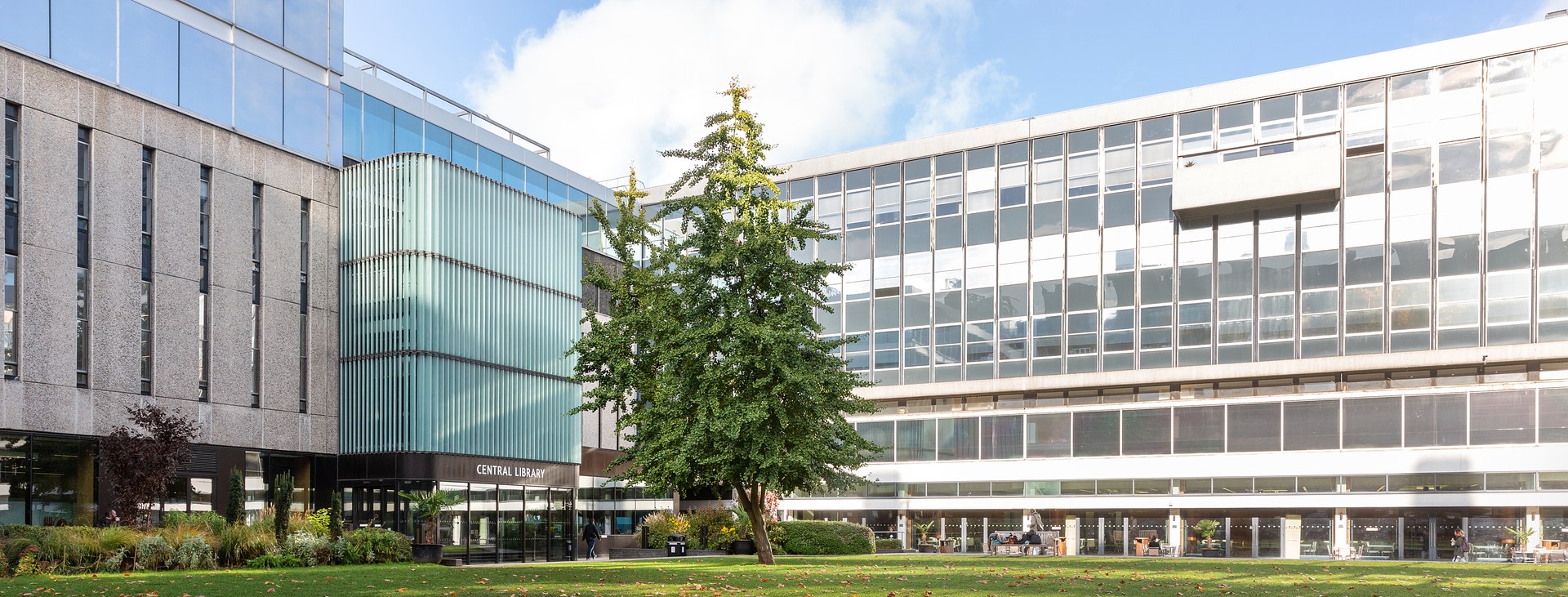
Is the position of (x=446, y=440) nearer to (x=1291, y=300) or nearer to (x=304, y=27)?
(x=304, y=27)

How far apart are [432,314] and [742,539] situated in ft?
48.0

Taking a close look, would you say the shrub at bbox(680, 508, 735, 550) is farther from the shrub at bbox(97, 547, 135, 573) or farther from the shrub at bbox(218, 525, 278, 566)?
the shrub at bbox(97, 547, 135, 573)

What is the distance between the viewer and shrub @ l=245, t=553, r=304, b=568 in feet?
98.6

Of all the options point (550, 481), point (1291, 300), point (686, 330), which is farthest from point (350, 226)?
point (1291, 300)

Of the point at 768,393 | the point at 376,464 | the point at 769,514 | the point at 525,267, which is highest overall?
the point at 525,267

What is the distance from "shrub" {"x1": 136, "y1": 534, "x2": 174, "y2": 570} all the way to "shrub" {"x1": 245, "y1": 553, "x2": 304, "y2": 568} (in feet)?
7.39

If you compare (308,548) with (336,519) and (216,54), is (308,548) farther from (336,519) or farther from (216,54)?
(216,54)

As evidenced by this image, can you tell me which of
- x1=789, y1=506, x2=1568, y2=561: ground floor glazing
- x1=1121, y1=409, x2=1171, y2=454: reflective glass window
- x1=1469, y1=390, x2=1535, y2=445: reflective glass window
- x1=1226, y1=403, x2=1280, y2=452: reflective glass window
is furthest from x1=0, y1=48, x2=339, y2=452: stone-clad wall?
x1=1469, y1=390, x2=1535, y2=445: reflective glass window

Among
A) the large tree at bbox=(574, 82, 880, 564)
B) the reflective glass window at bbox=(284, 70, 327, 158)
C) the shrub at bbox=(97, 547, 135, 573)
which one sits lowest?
the shrub at bbox=(97, 547, 135, 573)

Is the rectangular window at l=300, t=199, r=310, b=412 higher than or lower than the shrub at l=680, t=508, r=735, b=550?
higher

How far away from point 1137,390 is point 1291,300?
7.87 m

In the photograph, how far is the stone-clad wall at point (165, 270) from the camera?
32406 mm

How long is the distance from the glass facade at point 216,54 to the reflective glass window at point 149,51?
24 millimetres

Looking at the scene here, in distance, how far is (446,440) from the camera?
41094 mm
